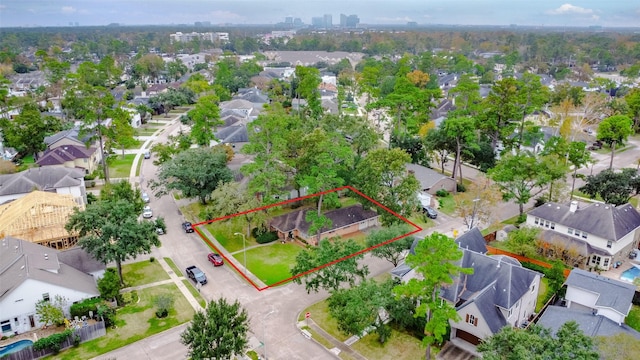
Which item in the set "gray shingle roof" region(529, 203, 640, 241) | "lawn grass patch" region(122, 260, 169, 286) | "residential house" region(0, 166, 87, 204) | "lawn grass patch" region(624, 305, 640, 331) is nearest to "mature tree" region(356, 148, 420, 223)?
"gray shingle roof" region(529, 203, 640, 241)

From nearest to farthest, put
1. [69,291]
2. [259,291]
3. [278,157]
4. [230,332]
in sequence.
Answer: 1. [230,332]
2. [69,291]
3. [259,291]
4. [278,157]

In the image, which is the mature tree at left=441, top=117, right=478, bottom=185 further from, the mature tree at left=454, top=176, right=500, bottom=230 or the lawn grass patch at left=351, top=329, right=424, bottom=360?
the lawn grass patch at left=351, top=329, right=424, bottom=360

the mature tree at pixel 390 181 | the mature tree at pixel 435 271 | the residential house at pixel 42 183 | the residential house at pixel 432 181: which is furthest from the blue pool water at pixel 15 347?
the residential house at pixel 432 181

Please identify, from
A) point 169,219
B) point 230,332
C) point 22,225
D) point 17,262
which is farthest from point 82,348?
point 169,219

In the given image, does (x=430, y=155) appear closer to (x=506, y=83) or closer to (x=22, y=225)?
(x=506, y=83)

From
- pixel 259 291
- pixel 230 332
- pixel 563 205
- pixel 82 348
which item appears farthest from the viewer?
pixel 563 205

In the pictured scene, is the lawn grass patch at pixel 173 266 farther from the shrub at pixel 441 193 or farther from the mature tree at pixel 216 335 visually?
the shrub at pixel 441 193

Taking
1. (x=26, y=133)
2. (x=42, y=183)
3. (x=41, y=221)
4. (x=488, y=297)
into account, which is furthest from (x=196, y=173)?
(x=26, y=133)

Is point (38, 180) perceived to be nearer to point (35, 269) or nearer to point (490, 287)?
point (35, 269)
